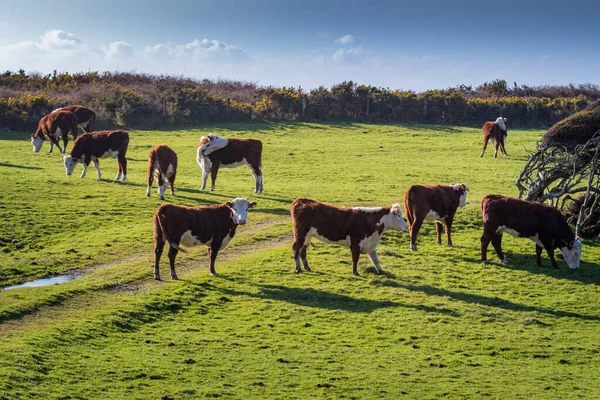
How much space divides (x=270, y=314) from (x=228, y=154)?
13.6 m

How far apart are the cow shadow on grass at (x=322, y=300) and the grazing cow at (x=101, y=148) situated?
14052 millimetres

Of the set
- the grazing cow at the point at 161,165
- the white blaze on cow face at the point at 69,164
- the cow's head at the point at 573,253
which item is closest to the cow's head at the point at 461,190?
the cow's head at the point at 573,253

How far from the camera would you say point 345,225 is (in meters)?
19.8

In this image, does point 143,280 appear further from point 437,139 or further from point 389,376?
point 437,139

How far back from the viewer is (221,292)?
727 inches

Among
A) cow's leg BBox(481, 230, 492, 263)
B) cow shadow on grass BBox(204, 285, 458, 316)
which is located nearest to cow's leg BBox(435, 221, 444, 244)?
cow's leg BBox(481, 230, 492, 263)

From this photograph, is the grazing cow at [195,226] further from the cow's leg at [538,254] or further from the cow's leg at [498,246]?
the cow's leg at [538,254]

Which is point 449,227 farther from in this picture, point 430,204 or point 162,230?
point 162,230

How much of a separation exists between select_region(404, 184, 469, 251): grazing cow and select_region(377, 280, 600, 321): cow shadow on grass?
11.2 ft

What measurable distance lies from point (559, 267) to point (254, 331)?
967 centimetres

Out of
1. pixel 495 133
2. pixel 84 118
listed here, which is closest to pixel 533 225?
pixel 495 133

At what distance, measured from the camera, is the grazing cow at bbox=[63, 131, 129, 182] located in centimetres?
3138

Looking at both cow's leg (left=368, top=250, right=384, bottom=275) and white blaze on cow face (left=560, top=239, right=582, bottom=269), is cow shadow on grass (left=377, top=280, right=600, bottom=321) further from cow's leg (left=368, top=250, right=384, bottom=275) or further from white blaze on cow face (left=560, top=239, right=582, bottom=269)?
white blaze on cow face (left=560, top=239, right=582, bottom=269)

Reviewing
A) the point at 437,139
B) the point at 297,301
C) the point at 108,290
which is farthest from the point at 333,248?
the point at 437,139
